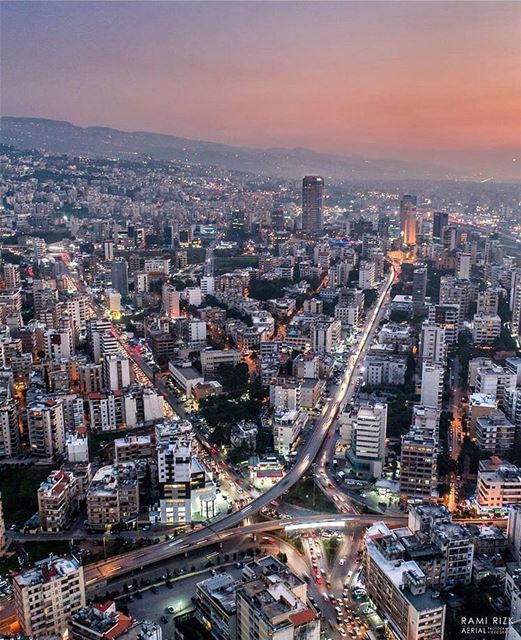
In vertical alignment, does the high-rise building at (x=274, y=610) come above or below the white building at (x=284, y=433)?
above

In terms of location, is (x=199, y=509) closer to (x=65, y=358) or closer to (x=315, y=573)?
(x=315, y=573)

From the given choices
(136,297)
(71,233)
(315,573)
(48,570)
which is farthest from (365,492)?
(71,233)

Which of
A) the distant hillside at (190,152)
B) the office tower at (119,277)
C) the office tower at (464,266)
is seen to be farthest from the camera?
the distant hillside at (190,152)

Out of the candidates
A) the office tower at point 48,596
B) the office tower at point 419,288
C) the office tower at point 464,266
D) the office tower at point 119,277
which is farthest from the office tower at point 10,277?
the office tower at point 48,596

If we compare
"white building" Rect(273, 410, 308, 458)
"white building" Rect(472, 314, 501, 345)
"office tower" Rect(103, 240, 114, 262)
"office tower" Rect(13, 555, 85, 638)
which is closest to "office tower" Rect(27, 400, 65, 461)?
"white building" Rect(273, 410, 308, 458)

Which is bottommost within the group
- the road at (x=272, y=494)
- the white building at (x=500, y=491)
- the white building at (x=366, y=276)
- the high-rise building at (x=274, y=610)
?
the road at (x=272, y=494)

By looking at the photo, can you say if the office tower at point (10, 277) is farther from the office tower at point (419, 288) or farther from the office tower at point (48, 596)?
the office tower at point (48, 596)
